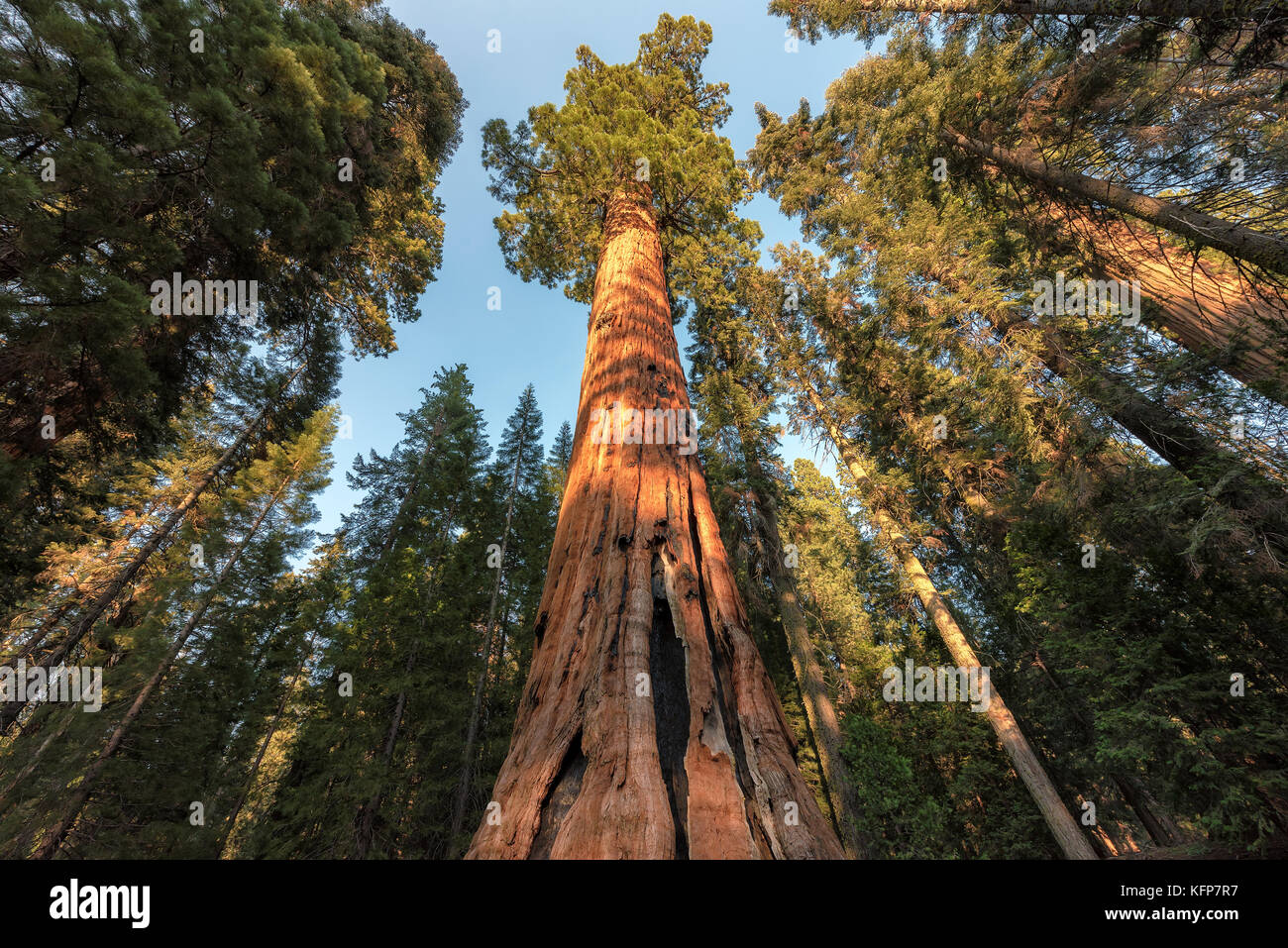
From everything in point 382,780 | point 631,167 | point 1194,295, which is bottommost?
point 382,780

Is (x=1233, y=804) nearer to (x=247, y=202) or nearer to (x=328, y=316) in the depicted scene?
(x=247, y=202)

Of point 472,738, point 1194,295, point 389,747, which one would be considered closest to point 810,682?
→ point 472,738

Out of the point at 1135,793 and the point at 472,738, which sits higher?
the point at 472,738

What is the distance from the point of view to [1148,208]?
4.95 meters

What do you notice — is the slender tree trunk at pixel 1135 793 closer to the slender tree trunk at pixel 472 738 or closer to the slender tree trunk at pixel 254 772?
the slender tree trunk at pixel 472 738

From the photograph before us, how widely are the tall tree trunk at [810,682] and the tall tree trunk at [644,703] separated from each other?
866cm

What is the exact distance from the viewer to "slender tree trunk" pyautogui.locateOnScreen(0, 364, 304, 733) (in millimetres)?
8188

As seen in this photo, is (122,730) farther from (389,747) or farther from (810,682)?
(810,682)

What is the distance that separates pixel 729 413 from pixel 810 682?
6.48 meters

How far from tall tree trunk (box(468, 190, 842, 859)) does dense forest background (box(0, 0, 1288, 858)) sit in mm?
940

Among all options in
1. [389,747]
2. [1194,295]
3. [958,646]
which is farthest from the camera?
[389,747]

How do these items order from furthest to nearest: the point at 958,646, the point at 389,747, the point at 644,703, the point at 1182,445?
the point at 389,747, the point at 958,646, the point at 1182,445, the point at 644,703
